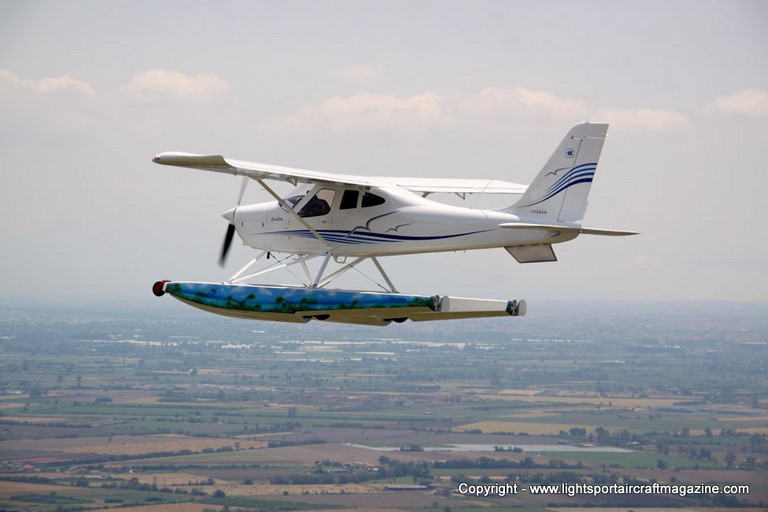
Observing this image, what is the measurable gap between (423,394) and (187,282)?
106 m

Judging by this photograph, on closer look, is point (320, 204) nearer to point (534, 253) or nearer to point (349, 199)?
point (349, 199)

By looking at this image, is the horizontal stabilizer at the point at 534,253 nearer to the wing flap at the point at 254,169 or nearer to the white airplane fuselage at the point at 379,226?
the white airplane fuselage at the point at 379,226

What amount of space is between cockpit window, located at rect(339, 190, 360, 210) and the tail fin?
343 cm

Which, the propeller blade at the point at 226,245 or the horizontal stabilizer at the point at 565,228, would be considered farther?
the propeller blade at the point at 226,245

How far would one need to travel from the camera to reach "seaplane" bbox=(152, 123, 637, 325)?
22.1 metres

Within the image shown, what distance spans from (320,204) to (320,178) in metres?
1.10

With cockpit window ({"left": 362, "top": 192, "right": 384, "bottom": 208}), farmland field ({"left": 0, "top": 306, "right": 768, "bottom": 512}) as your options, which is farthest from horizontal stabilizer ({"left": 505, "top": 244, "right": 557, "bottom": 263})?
farmland field ({"left": 0, "top": 306, "right": 768, "bottom": 512})

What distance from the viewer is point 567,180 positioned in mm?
22109

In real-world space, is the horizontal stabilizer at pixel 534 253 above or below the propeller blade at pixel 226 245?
above

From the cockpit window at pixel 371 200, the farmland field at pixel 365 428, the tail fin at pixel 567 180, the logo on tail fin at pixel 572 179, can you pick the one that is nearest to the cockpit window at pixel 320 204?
the cockpit window at pixel 371 200

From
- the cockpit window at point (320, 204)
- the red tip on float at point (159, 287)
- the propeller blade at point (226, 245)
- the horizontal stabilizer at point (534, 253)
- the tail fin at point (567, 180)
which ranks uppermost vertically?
the tail fin at point (567, 180)

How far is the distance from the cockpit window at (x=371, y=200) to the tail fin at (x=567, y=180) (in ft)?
9.24

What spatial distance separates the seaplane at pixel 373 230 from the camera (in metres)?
22.1

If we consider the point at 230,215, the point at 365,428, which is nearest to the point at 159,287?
the point at 230,215
